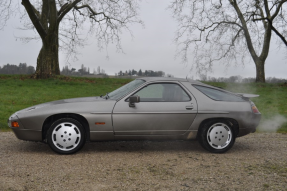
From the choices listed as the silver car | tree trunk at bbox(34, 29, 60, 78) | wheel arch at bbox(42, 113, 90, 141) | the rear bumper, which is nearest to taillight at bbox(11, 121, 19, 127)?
the silver car

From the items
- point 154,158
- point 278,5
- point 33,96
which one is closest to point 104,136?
point 154,158

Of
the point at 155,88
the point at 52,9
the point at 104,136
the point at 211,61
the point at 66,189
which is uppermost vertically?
the point at 52,9

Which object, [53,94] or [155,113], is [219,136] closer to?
[155,113]

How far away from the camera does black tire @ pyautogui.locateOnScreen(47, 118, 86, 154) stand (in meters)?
6.25

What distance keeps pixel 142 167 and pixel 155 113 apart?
1198mm

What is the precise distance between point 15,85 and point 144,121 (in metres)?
17.5

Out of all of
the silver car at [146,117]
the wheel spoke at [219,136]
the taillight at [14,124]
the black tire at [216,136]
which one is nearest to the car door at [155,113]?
the silver car at [146,117]

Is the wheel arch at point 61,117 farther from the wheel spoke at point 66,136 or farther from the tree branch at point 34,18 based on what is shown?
the tree branch at point 34,18

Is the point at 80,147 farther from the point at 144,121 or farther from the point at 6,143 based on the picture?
the point at 6,143

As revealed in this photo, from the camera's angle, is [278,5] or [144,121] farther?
[278,5]

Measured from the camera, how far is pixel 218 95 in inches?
275

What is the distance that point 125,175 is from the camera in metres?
5.18

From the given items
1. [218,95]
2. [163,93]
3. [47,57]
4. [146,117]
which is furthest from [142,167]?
[47,57]

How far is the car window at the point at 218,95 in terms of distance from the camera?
692cm
